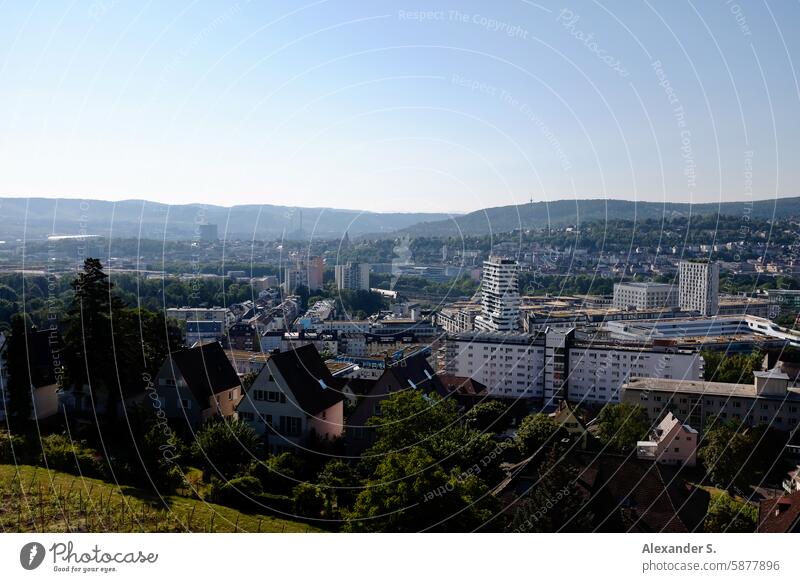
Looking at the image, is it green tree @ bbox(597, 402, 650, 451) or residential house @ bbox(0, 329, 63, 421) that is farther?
green tree @ bbox(597, 402, 650, 451)

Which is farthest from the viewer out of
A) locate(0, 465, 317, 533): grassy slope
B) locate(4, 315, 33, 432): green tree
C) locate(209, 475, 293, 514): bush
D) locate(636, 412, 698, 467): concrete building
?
locate(636, 412, 698, 467): concrete building

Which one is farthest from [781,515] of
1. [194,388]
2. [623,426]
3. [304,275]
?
[304,275]

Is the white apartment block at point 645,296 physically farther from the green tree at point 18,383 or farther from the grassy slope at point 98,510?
the grassy slope at point 98,510

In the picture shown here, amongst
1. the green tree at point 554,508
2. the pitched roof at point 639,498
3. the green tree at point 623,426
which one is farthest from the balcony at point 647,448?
the green tree at point 554,508

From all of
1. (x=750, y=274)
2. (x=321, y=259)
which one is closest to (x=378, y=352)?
(x=321, y=259)

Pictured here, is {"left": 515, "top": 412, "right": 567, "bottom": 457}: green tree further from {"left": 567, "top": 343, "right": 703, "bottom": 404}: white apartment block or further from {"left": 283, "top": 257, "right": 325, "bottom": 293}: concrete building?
{"left": 283, "top": 257, "right": 325, "bottom": 293}: concrete building

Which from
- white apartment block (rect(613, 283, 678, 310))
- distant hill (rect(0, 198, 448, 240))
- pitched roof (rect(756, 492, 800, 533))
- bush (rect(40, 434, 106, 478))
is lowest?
bush (rect(40, 434, 106, 478))

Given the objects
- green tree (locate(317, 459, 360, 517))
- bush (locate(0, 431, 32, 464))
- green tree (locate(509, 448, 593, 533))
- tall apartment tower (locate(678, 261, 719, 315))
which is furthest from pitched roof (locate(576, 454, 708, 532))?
tall apartment tower (locate(678, 261, 719, 315))
